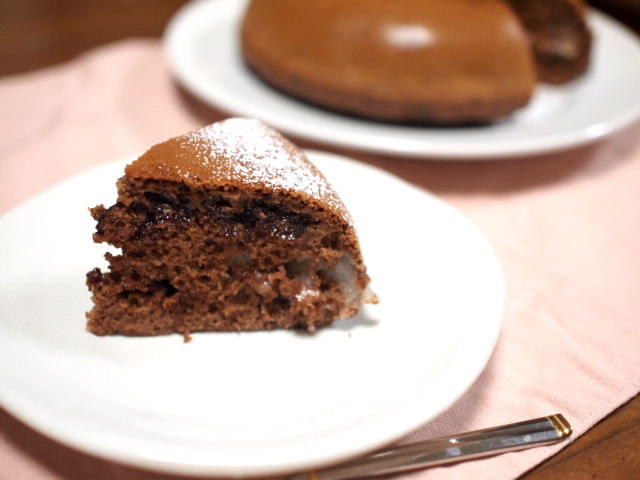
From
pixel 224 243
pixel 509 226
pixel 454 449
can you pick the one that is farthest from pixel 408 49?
pixel 454 449

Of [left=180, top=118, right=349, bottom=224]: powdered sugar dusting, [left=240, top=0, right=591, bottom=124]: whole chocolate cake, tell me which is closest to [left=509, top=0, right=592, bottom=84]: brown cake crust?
[left=240, top=0, right=591, bottom=124]: whole chocolate cake

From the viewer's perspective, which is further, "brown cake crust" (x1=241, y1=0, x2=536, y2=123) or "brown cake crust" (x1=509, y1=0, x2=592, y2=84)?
"brown cake crust" (x1=509, y1=0, x2=592, y2=84)

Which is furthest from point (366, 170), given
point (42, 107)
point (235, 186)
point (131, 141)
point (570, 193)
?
point (42, 107)

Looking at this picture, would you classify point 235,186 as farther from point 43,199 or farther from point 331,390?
point 43,199

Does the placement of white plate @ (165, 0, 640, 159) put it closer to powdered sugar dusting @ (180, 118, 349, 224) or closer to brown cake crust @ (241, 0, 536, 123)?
brown cake crust @ (241, 0, 536, 123)

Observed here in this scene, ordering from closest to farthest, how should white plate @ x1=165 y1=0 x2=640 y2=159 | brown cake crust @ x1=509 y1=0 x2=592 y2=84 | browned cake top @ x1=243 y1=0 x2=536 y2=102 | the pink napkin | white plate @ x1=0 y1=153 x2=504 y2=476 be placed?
1. white plate @ x1=0 y1=153 x2=504 y2=476
2. the pink napkin
3. white plate @ x1=165 y1=0 x2=640 y2=159
4. browned cake top @ x1=243 y1=0 x2=536 y2=102
5. brown cake crust @ x1=509 y1=0 x2=592 y2=84

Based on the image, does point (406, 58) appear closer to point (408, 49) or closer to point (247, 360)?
point (408, 49)
